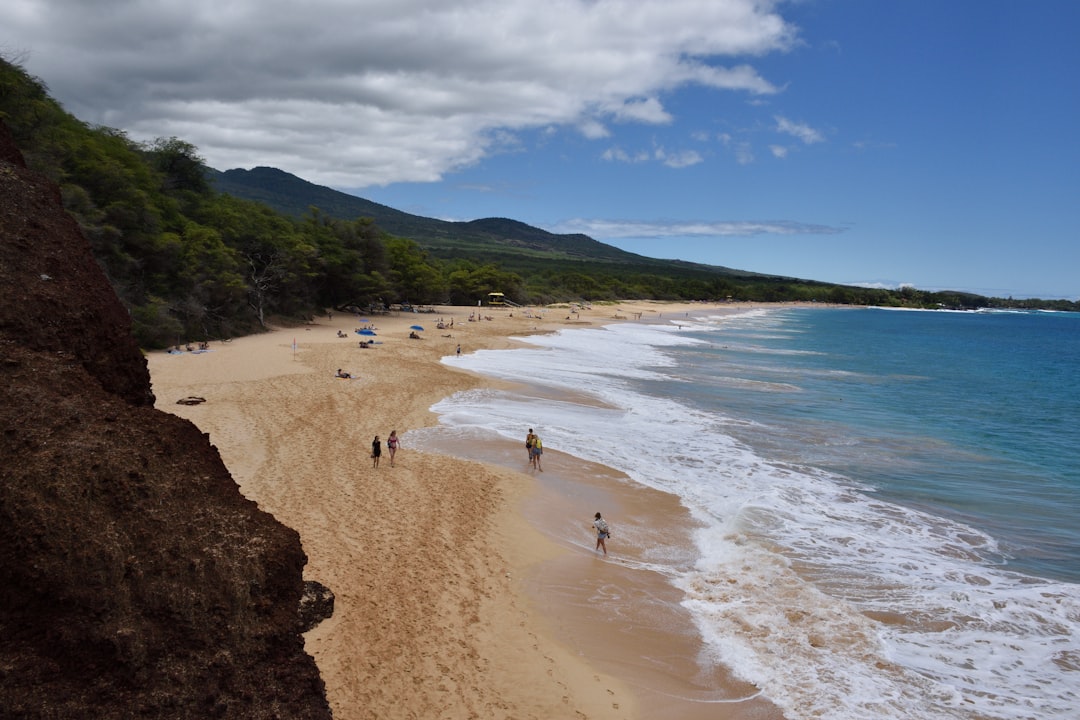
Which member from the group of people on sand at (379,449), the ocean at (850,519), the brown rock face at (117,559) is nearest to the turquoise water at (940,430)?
the ocean at (850,519)

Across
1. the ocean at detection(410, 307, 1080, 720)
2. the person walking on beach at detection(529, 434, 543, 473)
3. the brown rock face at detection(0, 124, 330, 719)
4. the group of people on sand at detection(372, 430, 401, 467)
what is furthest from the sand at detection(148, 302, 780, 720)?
the brown rock face at detection(0, 124, 330, 719)

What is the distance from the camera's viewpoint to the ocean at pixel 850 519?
8727mm

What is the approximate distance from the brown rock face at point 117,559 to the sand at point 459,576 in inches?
137

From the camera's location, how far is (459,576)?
10.5 m

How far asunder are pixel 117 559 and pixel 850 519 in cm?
1425

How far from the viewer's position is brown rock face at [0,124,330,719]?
348cm

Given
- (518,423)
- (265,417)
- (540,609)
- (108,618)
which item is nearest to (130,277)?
(265,417)

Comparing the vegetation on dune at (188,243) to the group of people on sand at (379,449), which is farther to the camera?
the vegetation on dune at (188,243)

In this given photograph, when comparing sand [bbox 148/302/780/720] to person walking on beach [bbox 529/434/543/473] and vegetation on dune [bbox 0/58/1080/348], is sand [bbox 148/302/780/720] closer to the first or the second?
person walking on beach [bbox 529/434/543/473]

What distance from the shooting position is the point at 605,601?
10367mm

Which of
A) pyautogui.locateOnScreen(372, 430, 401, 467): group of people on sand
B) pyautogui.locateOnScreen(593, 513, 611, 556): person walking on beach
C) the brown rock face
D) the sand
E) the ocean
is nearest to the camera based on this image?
the brown rock face

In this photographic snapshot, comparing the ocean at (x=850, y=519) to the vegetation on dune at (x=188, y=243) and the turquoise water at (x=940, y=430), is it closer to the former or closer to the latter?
the turquoise water at (x=940, y=430)

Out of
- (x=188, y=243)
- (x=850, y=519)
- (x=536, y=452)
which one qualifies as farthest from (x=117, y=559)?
(x=188, y=243)

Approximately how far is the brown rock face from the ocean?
665 cm
